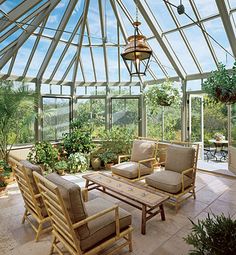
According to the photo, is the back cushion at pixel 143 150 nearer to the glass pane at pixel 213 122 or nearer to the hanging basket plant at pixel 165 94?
the hanging basket plant at pixel 165 94

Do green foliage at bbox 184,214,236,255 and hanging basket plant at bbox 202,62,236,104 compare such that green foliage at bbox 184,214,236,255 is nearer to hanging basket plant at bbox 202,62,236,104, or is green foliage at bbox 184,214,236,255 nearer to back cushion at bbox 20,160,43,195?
back cushion at bbox 20,160,43,195

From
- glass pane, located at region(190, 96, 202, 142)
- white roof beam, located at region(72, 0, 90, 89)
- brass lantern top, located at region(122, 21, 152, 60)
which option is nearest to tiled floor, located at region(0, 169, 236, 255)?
glass pane, located at region(190, 96, 202, 142)

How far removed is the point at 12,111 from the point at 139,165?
3.66 meters

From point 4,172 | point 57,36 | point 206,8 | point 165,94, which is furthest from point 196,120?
point 4,172

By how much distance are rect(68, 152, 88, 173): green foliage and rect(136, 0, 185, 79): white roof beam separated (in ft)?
13.9

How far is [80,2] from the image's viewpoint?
5.36 m

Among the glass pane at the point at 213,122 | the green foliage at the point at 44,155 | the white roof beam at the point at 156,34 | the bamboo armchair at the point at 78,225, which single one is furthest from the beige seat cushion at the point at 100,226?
the glass pane at the point at 213,122

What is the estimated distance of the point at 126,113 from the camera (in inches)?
324

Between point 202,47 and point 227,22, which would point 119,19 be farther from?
point 227,22

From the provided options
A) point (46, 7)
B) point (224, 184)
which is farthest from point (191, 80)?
point (46, 7)

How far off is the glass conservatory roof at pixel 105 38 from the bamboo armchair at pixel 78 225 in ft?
11.9

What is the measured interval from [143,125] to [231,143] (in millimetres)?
3224

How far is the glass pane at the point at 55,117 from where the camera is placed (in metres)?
7.42

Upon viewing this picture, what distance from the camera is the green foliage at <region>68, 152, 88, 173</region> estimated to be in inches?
252
